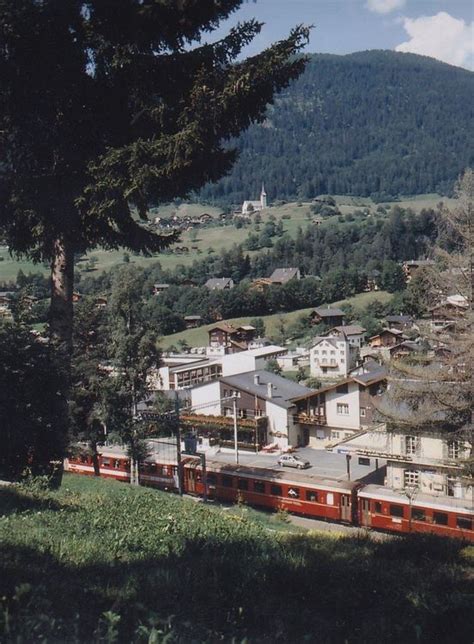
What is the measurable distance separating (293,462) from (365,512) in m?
10.9

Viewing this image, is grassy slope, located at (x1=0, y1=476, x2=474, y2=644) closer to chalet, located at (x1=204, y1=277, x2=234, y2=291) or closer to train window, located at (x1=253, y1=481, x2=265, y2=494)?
train window, located at (x1=253, y1=481, x2=265, y2=494)

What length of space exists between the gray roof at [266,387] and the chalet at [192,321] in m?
45.6

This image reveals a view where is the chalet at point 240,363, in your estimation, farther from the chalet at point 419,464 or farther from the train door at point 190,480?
the chalet at point 419,464

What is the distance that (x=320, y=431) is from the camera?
40250 millimetres

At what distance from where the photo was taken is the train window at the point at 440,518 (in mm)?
20766

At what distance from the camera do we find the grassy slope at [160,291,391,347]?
83.1 metres

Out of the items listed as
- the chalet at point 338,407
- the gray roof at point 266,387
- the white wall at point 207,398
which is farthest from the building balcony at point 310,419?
the white wall at point 207,398

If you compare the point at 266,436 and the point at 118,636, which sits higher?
the point at 118,636

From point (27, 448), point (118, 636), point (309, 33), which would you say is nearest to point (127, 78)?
point (309, 33)

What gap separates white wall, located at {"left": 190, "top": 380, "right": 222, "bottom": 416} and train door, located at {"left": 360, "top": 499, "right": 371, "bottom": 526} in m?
18.8

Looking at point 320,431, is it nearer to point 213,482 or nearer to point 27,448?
point 213,482

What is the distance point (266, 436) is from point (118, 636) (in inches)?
1458

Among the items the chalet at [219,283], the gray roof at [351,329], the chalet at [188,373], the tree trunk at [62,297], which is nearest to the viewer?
the tree trunk at [62,297]

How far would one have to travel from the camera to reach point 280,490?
80.2 ft
